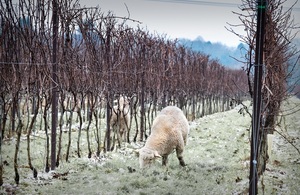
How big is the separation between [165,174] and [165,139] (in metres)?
1.00

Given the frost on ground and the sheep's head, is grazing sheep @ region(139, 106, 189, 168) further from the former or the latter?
the frost on ground

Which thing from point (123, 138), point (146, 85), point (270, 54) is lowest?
point (123, 138)

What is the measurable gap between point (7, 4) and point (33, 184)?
2644 millimetres

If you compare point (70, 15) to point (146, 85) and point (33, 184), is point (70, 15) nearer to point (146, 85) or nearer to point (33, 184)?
point (33, 184)

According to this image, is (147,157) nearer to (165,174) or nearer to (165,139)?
(165,174)

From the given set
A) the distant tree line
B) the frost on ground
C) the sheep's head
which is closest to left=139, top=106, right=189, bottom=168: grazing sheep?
the sheep's head

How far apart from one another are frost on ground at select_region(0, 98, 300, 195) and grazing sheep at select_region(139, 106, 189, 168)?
192mm

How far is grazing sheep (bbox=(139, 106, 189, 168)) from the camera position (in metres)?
5.77

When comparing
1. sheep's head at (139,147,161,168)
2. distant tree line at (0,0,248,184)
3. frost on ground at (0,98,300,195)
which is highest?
distant tree line at (0,0,248,184)

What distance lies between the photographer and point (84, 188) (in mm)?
4418

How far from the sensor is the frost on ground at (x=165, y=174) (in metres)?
4.42

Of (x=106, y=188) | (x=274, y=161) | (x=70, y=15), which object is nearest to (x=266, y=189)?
(x=274, y=161)

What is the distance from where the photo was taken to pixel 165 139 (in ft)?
20.4

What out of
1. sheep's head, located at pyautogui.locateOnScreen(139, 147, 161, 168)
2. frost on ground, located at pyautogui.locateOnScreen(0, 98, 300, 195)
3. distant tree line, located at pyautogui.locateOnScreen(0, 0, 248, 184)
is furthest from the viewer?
sheep's head, located at pyautogui.locateOnScreen(139, 147, 161, 168)
